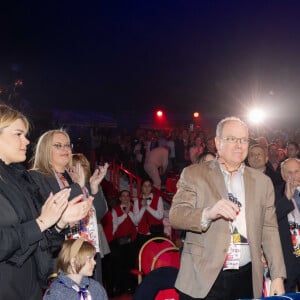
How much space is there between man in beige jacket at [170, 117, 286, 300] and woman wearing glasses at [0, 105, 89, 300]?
0.79 meters

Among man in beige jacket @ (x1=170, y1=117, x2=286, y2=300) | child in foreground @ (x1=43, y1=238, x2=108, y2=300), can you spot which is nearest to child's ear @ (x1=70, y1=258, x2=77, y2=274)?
child in foreground @ (x1=43, y1=238, x2=108, y2=300)

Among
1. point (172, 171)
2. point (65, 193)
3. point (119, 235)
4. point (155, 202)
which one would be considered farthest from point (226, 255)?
point (172, 171)

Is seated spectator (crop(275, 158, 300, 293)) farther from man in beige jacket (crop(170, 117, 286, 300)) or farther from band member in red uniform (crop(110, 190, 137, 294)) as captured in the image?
band member in red uniform (crop(110, 190, 137, 294))

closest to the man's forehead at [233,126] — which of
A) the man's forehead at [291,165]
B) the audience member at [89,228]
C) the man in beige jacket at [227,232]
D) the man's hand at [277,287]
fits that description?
the man in beige jacket at [227,232]

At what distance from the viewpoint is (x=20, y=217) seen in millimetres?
2439

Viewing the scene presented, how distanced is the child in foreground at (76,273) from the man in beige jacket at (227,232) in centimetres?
95

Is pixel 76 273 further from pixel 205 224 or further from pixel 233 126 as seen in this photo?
pixel 233 126

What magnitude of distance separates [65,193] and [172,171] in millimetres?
10065

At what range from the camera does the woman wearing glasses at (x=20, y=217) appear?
2.35m

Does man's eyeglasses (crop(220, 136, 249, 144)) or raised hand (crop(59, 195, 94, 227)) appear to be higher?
man's eyeglasses (crop(220, 136, 249, 144))

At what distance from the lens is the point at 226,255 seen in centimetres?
A: 284

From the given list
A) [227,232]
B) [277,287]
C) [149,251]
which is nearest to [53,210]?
[227,232]

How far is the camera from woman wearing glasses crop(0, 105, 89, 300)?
235cm

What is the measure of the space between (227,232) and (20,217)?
1313mm
